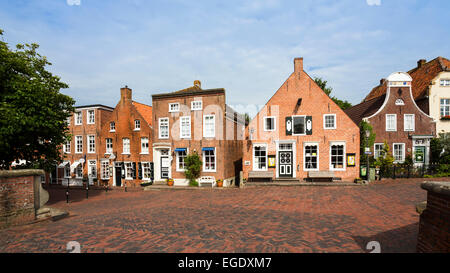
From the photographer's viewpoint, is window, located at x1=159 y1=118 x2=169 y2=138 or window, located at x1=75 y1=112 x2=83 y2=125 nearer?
window, located at x1=159 y1=118 x2=169 y2=138

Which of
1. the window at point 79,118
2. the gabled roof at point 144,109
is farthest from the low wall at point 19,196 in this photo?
the window at point 79,118

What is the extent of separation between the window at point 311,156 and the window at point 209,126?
7.90 meters

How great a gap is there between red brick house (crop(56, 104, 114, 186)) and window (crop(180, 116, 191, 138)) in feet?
33.9

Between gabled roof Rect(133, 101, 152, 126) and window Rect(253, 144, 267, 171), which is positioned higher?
gabled roof Rect(133, 101, 152, 126)

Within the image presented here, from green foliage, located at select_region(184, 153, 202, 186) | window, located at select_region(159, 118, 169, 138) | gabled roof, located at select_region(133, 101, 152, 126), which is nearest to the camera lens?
green foliage, located at select_region(184, 153, 202, 186)

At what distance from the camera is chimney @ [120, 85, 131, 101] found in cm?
2234

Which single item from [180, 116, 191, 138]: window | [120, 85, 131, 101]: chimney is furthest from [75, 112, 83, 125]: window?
[180, 116, 191, 138]: window

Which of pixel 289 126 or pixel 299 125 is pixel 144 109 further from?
pixel 299 125

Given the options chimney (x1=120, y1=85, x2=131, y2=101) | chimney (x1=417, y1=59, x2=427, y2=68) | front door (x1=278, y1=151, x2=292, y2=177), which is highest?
chimney (x1=417, y1=59, x2=427, y2=68)

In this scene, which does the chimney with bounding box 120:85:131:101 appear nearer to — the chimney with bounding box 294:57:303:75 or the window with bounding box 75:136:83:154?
the window with bounding box 75:136:83:154

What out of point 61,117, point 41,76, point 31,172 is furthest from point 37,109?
point 31,172

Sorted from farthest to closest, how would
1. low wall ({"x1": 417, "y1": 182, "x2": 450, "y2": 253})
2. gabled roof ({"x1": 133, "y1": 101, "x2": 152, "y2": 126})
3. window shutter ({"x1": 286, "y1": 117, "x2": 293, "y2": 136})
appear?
gabled roof ({"x1": 133, "y1": 101, "x2": 152, "y2": 126}) → window shutter ({"x1": 286, "y1": 117, "x2": 293, "y2": 136}) → low wall ({"x1": 417, "y1": 182, "x2": 450, "y2": 253})

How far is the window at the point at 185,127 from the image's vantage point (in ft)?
63.9
